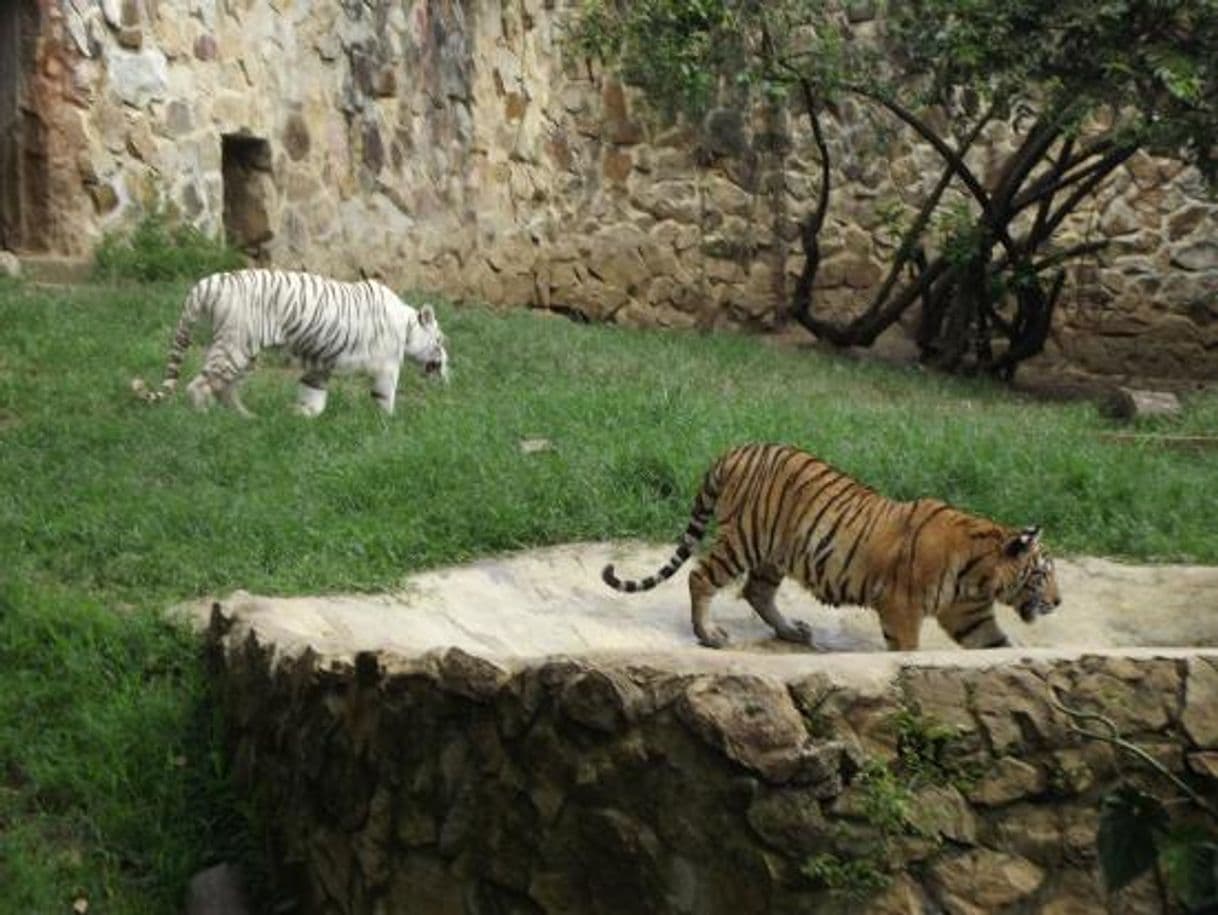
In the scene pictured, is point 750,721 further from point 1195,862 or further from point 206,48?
point 206,48

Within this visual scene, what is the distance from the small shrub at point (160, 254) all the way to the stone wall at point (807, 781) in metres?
8.69

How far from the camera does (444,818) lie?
16.9 ft

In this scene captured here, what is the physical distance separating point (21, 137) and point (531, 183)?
4974mm

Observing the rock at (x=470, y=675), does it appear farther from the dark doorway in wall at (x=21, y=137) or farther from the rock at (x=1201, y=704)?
the dark doorway in wall at (x=21, y=137)

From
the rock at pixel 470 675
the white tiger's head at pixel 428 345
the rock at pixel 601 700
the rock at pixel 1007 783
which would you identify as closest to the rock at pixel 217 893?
the rock at pixel 470 675

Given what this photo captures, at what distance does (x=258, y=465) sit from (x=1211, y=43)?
19.0 feet

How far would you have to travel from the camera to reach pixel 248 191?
14.5m

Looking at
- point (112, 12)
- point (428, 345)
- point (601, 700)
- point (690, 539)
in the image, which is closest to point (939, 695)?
point (601, 700)

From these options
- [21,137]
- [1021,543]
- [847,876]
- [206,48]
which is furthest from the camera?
[206,48]

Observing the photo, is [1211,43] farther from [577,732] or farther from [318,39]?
[577,732]

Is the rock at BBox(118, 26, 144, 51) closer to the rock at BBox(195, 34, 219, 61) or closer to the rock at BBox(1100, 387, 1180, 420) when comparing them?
the rock at BBox(195, 34, 219, 61)

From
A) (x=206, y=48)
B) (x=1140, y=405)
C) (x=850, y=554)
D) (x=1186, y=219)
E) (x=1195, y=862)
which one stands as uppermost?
(x=1195, y=862)

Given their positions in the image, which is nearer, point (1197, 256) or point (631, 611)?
point (631, 611)

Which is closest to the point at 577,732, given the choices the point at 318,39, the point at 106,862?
the point at 106,862
